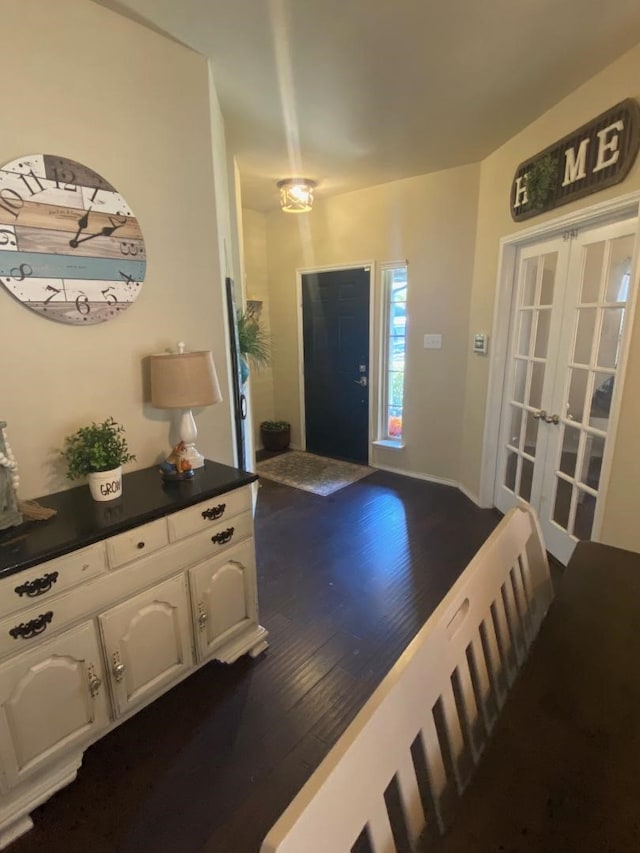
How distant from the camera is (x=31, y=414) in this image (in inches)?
63.2

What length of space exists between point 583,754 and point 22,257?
2014 millimetres

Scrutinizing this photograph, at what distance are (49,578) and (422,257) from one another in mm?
3486

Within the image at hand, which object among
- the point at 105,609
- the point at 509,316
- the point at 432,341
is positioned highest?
the point at 509,316

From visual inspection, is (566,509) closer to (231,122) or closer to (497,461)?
(497,461)

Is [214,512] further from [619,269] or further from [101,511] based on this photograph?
[619,269]

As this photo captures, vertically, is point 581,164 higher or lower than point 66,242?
higher

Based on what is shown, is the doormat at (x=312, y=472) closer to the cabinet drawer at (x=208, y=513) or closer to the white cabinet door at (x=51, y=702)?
the cabinet drawer at (x=208, y=513)

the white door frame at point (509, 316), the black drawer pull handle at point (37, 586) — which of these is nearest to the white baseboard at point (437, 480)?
the white door frame at point (509, 316)

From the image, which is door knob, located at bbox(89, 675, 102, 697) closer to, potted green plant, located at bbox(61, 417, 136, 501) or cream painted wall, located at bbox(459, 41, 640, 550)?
potted green plant, located at bbox(61, 417, 136, 501)

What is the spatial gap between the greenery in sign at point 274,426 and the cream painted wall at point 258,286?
117 millimetres

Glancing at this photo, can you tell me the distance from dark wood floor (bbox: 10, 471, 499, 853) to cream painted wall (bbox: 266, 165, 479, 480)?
44.9 inches

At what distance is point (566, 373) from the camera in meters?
2.51

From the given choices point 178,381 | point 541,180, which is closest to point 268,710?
point 178,381

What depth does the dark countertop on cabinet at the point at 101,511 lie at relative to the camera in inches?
50.4
